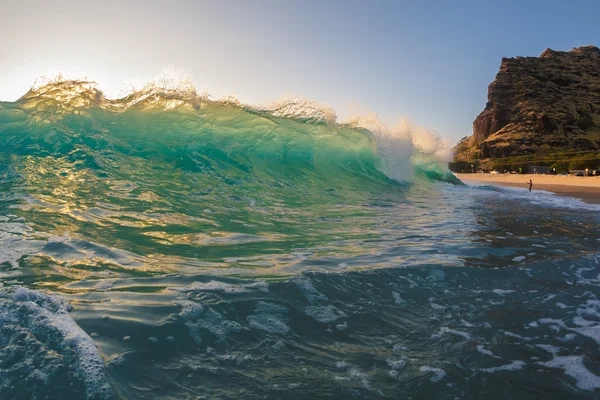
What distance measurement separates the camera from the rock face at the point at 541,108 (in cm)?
8638

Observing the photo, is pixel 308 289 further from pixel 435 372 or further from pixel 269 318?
pixel 435 372

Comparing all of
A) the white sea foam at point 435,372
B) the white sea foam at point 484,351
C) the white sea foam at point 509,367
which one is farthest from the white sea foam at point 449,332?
the white sea foam at point 435,372

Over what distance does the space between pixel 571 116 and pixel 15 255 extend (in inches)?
4324

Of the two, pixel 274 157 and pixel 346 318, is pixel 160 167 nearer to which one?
pixel 274 157

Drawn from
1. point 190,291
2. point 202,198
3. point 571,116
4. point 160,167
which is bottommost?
point 190,291

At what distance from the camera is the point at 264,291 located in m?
3.30

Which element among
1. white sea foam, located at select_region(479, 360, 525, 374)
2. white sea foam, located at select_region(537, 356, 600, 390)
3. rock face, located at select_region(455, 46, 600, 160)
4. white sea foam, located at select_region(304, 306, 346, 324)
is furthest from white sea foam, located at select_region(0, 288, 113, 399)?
rock face, located at select_region(455, 46, 600, 160)

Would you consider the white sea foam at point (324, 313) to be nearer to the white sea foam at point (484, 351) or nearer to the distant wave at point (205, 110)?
the white sea foam at point (484, 351)

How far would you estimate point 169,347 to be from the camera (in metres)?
2.37

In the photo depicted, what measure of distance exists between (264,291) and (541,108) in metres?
110

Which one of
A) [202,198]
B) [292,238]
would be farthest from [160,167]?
[292,238]

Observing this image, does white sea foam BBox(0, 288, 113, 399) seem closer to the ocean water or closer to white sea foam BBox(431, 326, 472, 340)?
the ocean water

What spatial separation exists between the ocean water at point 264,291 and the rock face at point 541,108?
294ft

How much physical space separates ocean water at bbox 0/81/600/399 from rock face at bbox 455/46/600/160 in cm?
8971
